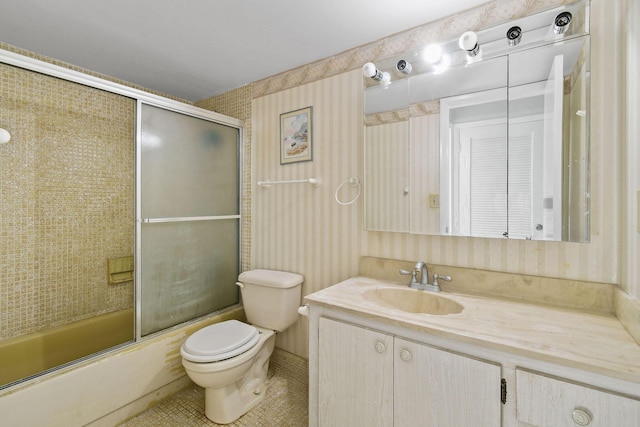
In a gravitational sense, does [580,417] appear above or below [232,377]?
above

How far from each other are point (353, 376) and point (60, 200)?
230cm

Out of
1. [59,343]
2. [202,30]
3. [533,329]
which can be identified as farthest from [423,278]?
[59,343]

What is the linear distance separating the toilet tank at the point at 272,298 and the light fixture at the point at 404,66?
1.44 meters

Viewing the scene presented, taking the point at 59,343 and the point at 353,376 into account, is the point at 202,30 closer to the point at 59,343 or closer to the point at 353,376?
the point at 353,376

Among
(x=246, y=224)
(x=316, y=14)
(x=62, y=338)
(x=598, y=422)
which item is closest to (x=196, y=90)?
(x=246, y=224)

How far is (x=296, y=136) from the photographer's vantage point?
2.14 m

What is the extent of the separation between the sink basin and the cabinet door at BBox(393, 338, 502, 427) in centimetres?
38

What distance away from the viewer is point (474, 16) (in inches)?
58.4

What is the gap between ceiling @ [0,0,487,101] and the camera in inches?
57.5

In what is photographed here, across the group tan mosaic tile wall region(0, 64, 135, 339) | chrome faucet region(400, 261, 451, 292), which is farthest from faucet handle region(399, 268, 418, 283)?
tan mosaic tile wall region(0, 64, 135, 339)

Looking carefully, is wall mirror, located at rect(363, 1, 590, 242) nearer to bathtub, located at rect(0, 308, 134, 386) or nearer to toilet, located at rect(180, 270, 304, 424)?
toilet, located at rect(180, 270, 304, 424)

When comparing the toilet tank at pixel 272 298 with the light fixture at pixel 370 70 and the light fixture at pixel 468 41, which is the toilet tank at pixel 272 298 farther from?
the light fixture at pixel 468 41

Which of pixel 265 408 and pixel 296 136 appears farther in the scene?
pixel 296 136

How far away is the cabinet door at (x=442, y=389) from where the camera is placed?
0.96 m
